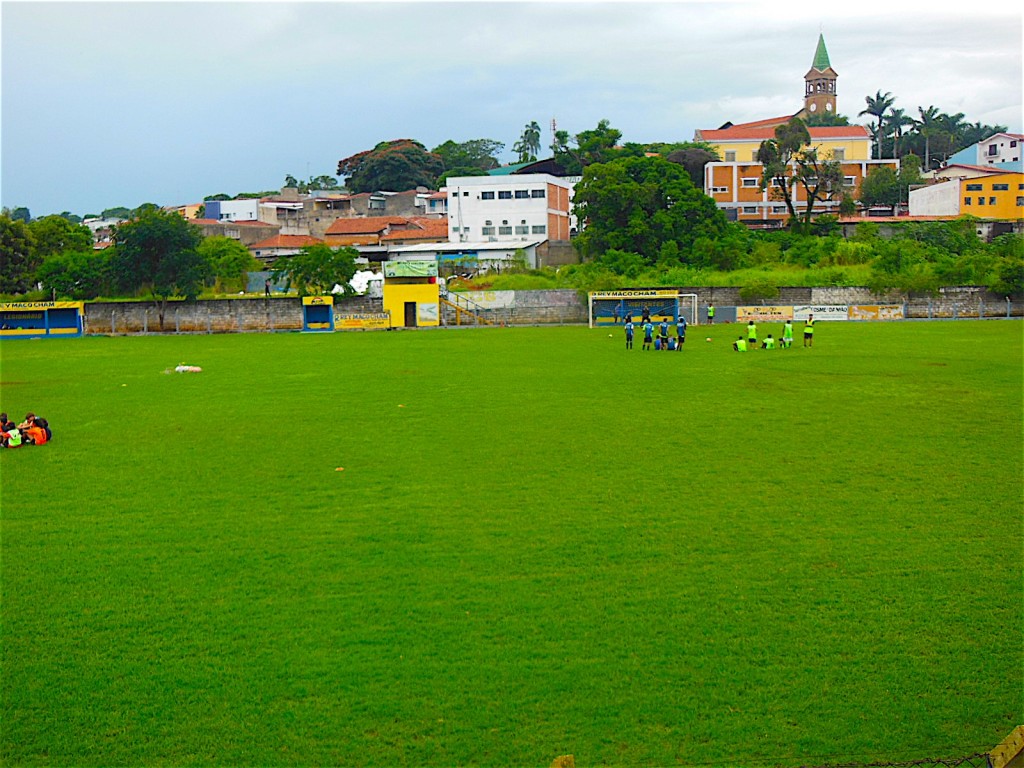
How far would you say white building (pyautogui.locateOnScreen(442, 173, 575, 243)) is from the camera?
64625mm

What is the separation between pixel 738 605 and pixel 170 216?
4861 centimetres

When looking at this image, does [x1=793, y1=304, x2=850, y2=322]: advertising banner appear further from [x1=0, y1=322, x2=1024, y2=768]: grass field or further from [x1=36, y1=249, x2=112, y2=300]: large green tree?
[x1=36, y1=249, x2=112, y2=300]: large green tree

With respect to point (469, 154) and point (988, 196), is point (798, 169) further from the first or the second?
point (469, 154)

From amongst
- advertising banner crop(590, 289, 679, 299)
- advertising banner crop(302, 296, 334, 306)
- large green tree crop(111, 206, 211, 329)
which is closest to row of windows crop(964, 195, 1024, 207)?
advertising banner crop(590, 289, 679, 299)

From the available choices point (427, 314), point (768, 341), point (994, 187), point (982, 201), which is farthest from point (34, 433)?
point (994, 187)

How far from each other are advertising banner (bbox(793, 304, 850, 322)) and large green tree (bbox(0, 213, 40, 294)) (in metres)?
43.1

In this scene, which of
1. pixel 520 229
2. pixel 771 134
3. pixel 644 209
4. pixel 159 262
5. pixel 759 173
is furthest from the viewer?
pixel 771 134

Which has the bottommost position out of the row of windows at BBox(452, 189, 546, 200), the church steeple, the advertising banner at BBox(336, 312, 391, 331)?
the advertising banner at BBox(336, 312, 391, 331)

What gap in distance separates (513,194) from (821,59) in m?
68.5

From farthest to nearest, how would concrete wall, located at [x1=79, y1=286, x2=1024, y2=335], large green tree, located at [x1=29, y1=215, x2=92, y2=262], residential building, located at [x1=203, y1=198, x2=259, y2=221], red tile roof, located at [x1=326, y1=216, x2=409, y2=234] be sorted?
residential building, located at [x1=203, y1=198, x2=259, y2=221] → red tile roof, located at [x1=326, y1=216, x2=409, y2=234] → large green tree, located at [x1=29, y1=215, x2=92, y2=262] → concrete wall, located at [x1=79, y1=286, x2=1024, y2=335]

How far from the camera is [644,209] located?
56.6 meters

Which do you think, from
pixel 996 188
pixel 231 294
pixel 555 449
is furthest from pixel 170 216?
pixel 996 188

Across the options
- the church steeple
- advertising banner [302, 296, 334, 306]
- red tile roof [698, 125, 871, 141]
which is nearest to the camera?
advertising banner [302, 296, 334, 306]

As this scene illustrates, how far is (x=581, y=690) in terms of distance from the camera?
6.58 metres
